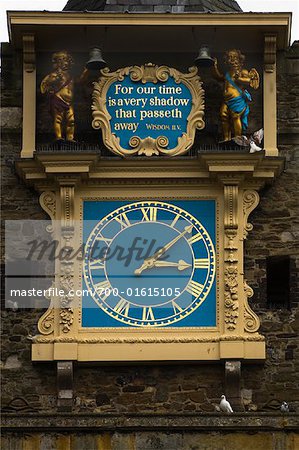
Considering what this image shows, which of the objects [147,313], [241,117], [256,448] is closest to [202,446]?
[256,448]

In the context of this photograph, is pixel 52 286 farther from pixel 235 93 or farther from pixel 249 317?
pixel 235 93

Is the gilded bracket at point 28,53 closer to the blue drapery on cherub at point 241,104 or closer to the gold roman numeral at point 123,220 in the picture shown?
the gold roman numeral at point 123,220

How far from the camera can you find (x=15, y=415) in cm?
2825

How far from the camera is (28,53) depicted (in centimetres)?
3077

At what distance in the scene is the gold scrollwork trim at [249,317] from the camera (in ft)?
97.8

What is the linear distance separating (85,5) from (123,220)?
3.25 m

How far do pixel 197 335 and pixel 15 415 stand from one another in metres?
2.69

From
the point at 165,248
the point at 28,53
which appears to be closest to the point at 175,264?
the point at 165,248

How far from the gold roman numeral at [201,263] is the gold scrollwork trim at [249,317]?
547 mm

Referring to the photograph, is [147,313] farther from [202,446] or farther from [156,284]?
[202,446]

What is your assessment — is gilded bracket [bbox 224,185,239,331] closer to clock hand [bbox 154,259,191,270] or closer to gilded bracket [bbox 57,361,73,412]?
clock hand [bbox 154,259,191,270]

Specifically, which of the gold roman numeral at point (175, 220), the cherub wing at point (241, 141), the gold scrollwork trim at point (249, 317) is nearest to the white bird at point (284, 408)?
the gold scrollwork trim at point (249, 317)

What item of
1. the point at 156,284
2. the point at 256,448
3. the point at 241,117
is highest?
the point at 241,117

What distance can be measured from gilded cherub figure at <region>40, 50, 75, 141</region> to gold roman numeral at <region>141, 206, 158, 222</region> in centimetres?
128
